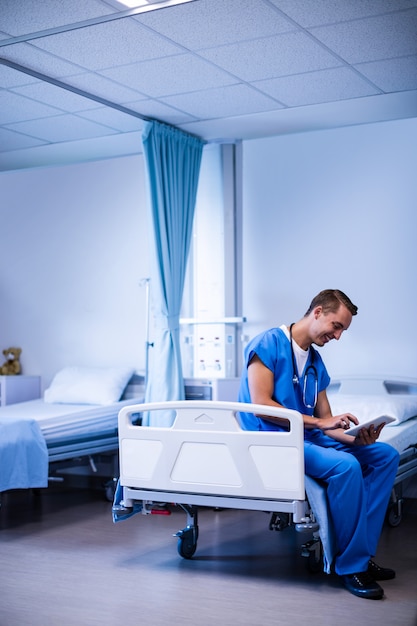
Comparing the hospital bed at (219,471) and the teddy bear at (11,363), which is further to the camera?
the teddy bear at (11,363)

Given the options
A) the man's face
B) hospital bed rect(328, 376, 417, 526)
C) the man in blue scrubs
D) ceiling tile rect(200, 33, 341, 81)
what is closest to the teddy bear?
hospital bed rect(328, 376, 417, 526)

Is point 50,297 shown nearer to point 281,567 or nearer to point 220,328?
point 220,328

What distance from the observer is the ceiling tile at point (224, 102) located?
5.25m

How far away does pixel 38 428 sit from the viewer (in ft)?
17.5

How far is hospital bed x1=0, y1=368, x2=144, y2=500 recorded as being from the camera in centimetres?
511

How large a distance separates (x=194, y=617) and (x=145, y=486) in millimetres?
763

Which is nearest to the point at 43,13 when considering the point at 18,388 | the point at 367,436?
the point at 367,436

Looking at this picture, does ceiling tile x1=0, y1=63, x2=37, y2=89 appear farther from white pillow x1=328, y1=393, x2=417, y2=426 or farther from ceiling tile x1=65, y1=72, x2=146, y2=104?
white pillow x1=328, y1=393, x2=417, y2=426

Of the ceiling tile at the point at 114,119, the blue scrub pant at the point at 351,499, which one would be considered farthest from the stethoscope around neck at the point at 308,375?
the ceiling tile at the point at 114,119

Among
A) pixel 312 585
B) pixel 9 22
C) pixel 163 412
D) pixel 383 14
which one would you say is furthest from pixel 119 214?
pixel 312 585

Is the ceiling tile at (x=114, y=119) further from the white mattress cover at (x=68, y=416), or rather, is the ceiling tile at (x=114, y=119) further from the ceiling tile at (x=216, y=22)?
the white mattress cover at (x=68, y=416)

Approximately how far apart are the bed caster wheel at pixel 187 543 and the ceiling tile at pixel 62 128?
9.82ft

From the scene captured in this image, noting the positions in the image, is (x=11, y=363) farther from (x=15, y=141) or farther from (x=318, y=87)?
(x=318, y=87)

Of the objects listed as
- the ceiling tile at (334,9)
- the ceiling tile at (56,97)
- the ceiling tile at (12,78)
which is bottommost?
the ceiling tile at (56,97)
